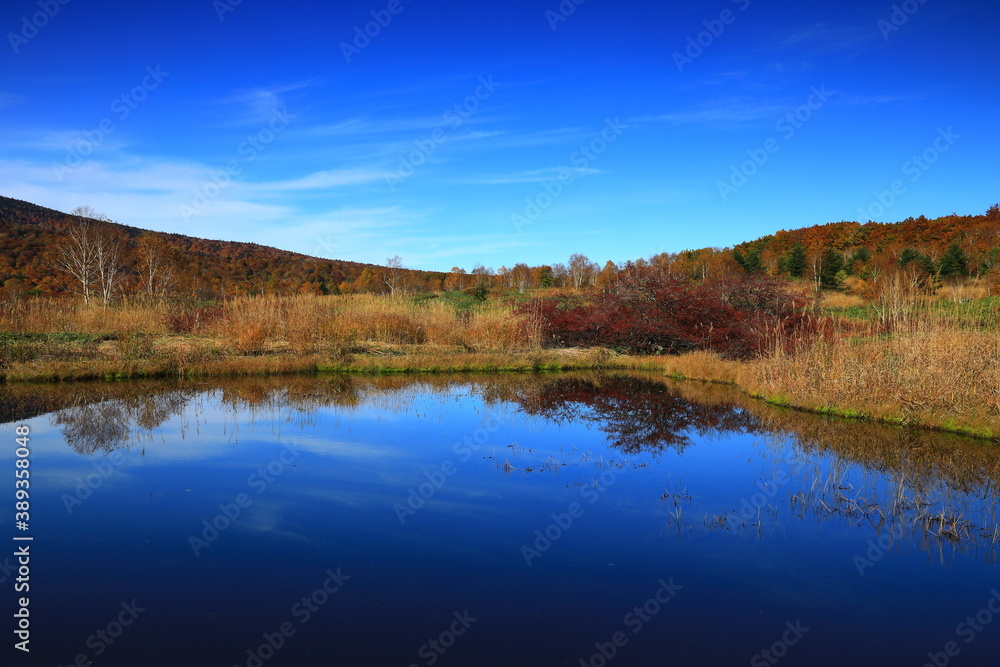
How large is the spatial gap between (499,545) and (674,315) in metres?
15.4

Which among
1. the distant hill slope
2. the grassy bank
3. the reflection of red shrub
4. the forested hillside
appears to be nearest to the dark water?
the grassy bank

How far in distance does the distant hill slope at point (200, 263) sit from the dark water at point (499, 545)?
71.9 ft

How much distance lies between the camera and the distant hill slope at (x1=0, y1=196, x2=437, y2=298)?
39188mm

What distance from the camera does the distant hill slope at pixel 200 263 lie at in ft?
129

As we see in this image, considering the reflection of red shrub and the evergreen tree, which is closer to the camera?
the reflection of red shrub

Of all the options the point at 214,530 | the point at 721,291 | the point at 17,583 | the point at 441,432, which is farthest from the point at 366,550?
the point at 721,291

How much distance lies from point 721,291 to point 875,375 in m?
8.91

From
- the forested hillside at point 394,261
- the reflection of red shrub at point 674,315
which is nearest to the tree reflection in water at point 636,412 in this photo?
the reflection of red shrub at point 674,315

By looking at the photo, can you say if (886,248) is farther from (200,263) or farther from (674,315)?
(200,263)

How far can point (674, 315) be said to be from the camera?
19.8 meters

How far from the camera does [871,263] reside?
4509 centimetres

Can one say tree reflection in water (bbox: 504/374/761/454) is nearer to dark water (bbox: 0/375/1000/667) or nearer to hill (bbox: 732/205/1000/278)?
dark water (bbox: 0/375/1000/667)

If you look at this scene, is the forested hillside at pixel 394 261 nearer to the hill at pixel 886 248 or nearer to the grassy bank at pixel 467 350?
the hill at pixel 886 248

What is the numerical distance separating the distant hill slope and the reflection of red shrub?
14.2 m
